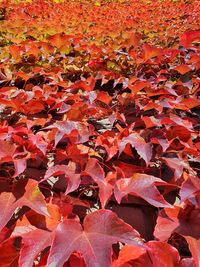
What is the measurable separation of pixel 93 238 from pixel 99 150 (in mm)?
557

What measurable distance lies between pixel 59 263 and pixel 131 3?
368 cm

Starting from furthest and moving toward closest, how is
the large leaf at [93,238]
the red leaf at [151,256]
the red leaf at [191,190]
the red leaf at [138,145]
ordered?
the red leaf at [138,145], the red leaf at [191,190], the red leaf at [151,256], the large leaf at [93,238]

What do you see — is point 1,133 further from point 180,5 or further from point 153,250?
point 180,5

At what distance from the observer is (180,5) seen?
3889 mm

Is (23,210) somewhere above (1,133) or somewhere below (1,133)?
below

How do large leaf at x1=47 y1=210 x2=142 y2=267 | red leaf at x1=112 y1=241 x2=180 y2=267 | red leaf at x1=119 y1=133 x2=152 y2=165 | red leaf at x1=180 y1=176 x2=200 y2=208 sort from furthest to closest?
red leaf at x1=119 y1=133 x2=152 y2=165 < red leaf at x1=180 y1=176 x2=200 y2=208 < red leaf at x1=112 y1=241 x2=180 y2=267 < large leaf at x1=47 y1=210 x2=142 y2=267

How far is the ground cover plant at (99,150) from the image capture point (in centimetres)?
95

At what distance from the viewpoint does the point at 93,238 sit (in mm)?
896

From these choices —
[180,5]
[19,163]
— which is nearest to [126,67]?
[19,163]

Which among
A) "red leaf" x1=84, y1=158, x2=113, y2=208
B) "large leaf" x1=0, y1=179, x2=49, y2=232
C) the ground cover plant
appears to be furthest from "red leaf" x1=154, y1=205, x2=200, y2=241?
"large leaf" x1=0, y1=179, x2=49, y2=232

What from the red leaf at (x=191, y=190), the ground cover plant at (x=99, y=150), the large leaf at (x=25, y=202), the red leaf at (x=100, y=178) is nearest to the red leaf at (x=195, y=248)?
the ground cover plant at (x=99, y=150)

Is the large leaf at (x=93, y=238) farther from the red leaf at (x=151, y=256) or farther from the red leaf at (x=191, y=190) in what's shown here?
the red leaf at (x=191, y=190)

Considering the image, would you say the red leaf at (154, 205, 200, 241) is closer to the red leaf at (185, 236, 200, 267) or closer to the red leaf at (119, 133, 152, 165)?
the red leaf at (185, 236, 200, 267)

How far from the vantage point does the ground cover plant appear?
0.95m
